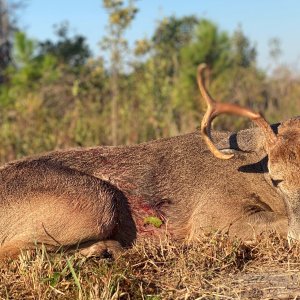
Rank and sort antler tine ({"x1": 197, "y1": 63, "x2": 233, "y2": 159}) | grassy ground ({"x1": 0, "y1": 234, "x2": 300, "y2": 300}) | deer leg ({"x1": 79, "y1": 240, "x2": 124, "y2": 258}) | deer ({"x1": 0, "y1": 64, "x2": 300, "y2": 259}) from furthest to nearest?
deer ({"x1": 0, "y1": 64, "x2": 300, "y2": 259})
deer leg ({"x1": 79, "y1": 240, "x2": 124, "y2": 258})
antler tine ({"x1": 197, "y1": 63, "x2": 233, "y2": 159})
grassy ground ({"x1": 0, "y1": 234, "x2": 300, "y2": 300})

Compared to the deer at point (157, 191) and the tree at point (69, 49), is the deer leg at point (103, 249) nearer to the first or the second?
the deer at point (157, 191)

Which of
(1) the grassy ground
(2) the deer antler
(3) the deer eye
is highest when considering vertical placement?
(2) the deer antler

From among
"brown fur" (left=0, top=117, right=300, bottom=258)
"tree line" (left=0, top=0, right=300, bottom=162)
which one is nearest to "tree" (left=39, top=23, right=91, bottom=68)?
"tree line" (left=0, top=0, right=300, bottom=162)

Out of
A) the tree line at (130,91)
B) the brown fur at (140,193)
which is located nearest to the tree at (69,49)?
the tree line at (130,91)

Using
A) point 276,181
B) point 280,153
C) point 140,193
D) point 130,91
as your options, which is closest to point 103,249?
point 140,193

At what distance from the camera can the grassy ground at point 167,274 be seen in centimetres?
438

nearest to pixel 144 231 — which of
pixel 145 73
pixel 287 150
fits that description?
pixel 287 150

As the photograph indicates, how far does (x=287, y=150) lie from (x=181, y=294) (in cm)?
176

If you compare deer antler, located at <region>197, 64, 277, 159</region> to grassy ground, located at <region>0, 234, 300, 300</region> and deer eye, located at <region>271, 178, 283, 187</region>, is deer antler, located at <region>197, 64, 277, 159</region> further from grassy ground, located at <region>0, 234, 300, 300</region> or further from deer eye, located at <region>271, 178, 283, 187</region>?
grassy ground, located at <region>0, 234, 300, 300</region>

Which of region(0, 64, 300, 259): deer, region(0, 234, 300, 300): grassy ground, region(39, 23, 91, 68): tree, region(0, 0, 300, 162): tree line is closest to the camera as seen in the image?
region(0, 234, 300, 300): grassy ground

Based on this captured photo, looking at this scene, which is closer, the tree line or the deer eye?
the deer eye

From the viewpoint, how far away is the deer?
5.55 m

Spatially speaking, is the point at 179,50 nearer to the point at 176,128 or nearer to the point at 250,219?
the point at 176,128

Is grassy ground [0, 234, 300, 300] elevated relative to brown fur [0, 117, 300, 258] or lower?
lower
